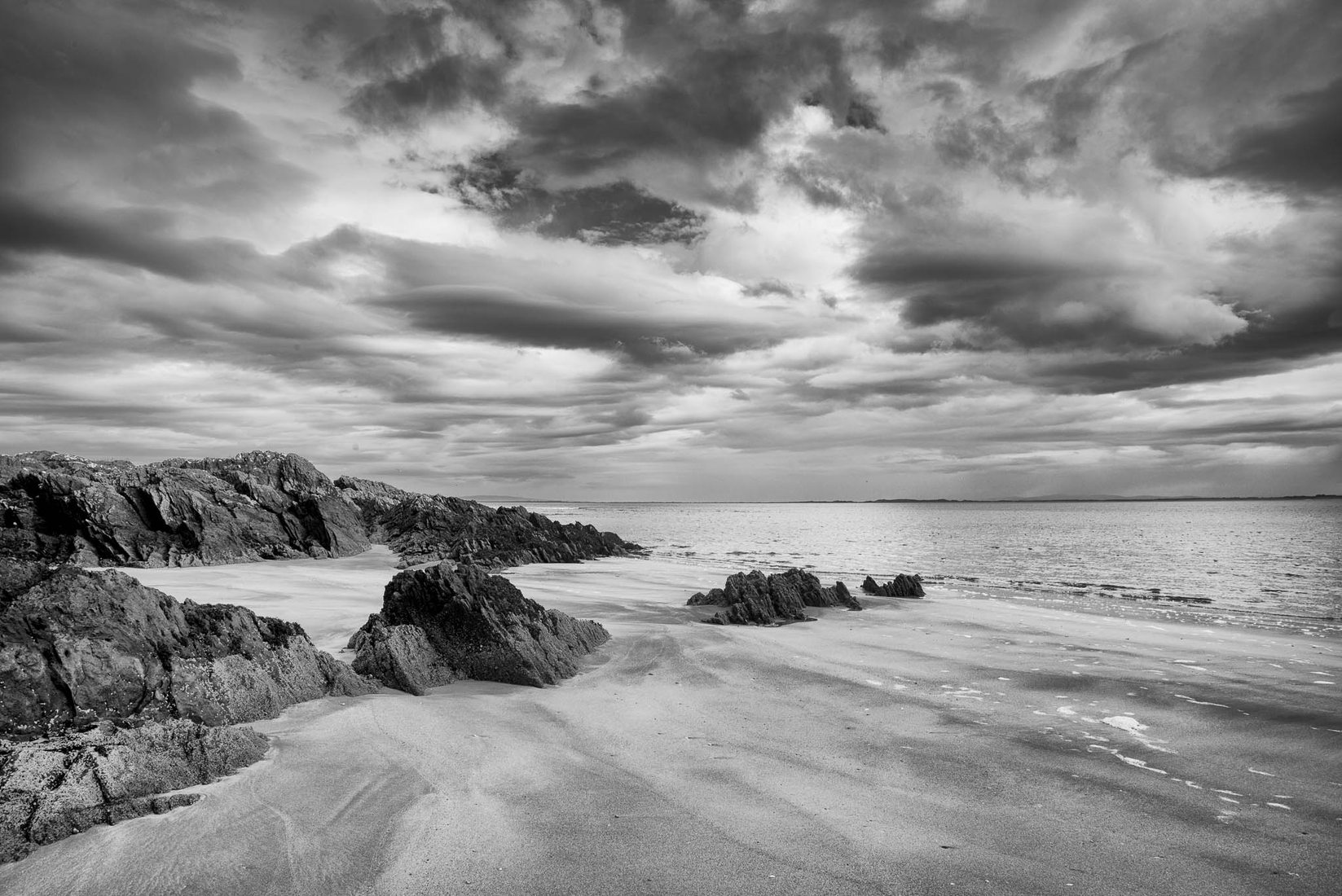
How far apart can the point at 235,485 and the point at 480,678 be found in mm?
27553

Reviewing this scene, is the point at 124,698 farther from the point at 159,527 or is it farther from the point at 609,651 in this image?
the point at 159,527

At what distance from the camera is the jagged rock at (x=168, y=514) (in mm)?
24984

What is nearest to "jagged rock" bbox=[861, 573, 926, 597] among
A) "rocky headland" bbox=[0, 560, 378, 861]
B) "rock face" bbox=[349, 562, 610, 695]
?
"rock face" bbox=[349, 562, 610, 695]

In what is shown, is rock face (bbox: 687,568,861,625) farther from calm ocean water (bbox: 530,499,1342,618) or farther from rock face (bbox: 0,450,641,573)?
rock face (bbox: 0,450,641,573)

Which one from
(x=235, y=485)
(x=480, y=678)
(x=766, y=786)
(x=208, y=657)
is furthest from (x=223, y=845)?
(x=235, y=485)

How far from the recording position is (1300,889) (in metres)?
5.13

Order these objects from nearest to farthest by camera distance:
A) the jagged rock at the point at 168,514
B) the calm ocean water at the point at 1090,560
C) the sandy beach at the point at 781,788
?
1. the sandy beach at the point at 781,788
2. the jagged rock at the point at 168,514
3. the calm ocean water at the point at 1090,560

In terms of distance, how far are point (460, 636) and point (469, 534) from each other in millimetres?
24905

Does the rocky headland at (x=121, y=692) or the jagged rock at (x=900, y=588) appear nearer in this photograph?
the rocky headland at (x=121, y=692)

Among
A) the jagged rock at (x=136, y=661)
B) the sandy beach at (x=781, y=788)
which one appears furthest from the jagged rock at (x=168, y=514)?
the jagged rock at (x=136, y=661)

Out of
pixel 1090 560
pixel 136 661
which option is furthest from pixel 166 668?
pixel 1090 560

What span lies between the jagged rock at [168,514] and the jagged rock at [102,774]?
70.3ft

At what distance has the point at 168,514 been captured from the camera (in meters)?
26.5

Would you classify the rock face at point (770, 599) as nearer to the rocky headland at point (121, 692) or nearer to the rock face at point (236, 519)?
the rocky headland at point (121, 692)
